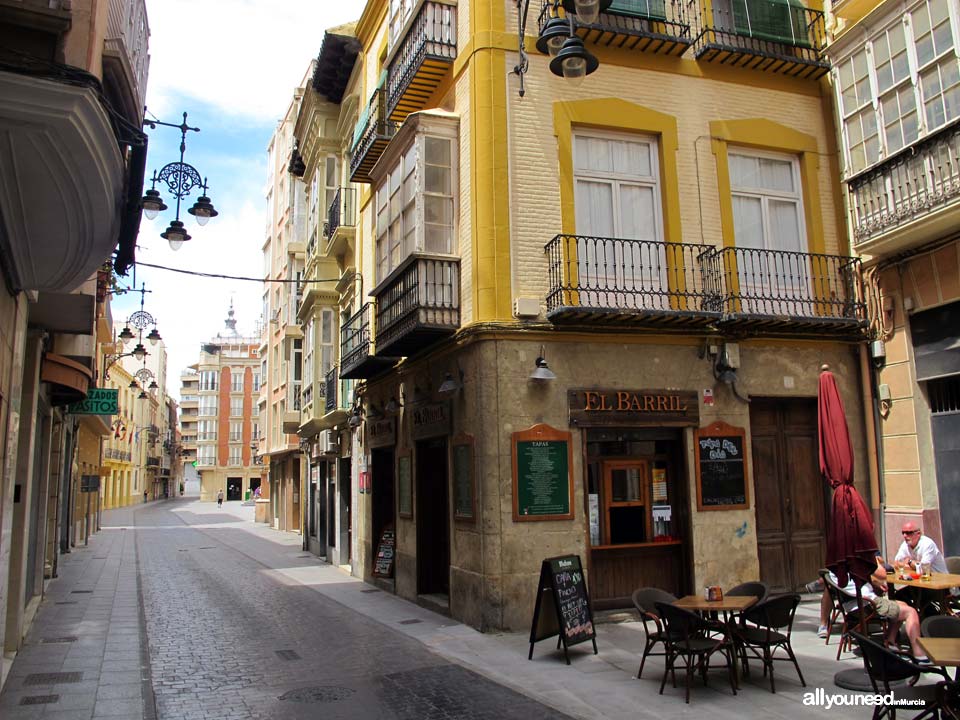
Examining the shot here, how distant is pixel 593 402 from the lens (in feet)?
36.1

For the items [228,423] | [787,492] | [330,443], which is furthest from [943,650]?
[228,423]

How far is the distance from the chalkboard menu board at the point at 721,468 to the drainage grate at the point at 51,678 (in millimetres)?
8410

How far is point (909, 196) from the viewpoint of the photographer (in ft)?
34.9

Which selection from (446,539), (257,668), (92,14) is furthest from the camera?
(446,539)

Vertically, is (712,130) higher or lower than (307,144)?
lower

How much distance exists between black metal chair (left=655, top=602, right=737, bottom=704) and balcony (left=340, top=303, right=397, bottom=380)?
752 centimetres

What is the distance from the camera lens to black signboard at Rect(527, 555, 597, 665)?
28.7 ft

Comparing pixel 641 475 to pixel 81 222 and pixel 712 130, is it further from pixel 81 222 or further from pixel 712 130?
pixel 81 222

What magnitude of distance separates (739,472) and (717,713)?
5422mm

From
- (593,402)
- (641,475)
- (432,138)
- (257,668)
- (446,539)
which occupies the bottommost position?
(257,668)

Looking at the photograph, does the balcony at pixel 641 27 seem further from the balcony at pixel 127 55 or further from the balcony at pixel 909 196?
the balcony at pixel 127 55

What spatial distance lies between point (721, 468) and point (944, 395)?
3.32m

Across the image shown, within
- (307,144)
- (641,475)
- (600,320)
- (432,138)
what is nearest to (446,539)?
(641,475)

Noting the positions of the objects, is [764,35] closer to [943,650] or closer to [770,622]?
[770,622]
